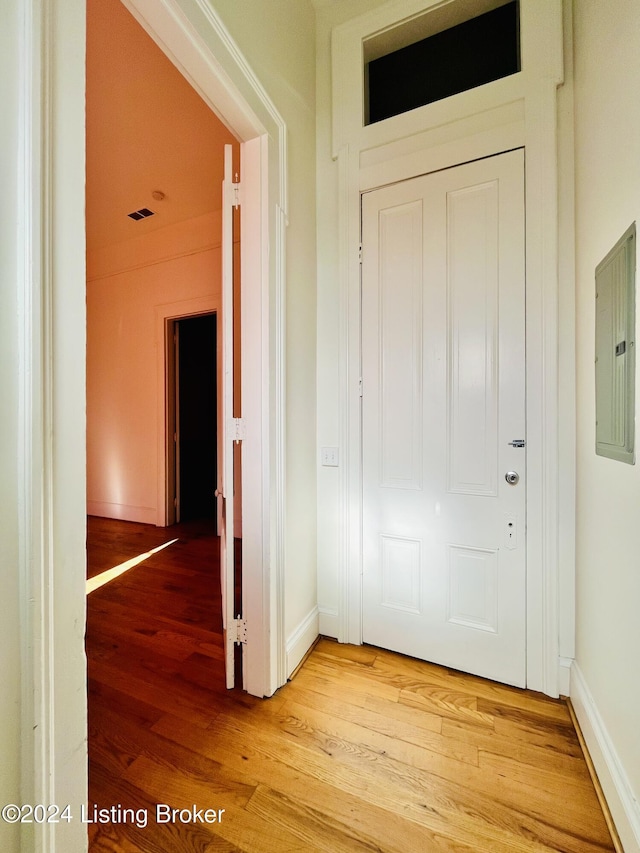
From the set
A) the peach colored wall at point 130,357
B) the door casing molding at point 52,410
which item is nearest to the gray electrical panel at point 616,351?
the door casing molding at point 52,410

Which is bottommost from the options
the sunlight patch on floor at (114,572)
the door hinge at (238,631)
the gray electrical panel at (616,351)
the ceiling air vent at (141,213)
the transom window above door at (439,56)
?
the sunlight patch on floor at (114,572)

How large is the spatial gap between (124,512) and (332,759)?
3844 mm

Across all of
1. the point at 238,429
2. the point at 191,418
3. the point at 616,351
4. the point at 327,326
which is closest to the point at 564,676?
the point at 616,351

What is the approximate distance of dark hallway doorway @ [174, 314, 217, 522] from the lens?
4.32 meters

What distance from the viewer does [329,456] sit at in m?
2.00

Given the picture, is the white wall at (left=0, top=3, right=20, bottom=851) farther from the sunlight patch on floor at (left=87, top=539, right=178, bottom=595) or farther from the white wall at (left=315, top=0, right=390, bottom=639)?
the sunlight patch on floor at (left=87, top=539, right=178, bottom=595)

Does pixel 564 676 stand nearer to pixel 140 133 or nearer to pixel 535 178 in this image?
pixel 535 178

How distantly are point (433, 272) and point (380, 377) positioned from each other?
569 mm

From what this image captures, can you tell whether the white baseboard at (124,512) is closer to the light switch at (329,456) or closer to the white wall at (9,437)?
the light switch at (329,456)

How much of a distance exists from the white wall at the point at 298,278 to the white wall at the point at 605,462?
1219mm

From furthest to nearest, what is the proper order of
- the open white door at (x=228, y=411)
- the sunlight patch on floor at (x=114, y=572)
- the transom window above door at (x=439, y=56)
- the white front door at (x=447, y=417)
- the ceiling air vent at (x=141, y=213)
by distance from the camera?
the ceiling air vent at (x=141, y=213) → the sunlight patch on floor at (x=114, y=572) → the transom window above door at (x=439, y=56) → the white front door at (x=447, y=417) → the open white door at (x=228, y=411)

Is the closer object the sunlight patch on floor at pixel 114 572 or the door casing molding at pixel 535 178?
the door casing molding at pixel 535 178

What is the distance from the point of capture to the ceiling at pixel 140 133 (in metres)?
1.92

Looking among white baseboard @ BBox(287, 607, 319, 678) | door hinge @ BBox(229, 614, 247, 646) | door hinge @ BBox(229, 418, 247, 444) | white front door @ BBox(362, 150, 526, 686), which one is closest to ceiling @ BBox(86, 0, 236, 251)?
white front door @ BBox(362, 150, 526, 686)
